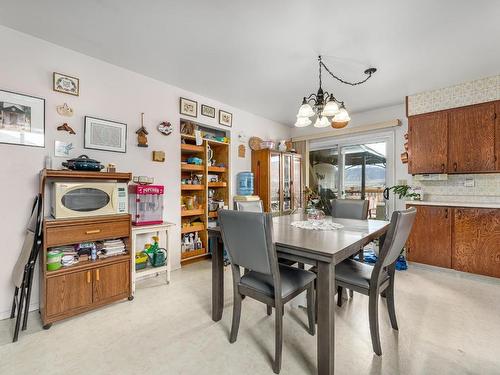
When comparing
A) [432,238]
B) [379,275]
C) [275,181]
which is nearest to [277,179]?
[275,181]

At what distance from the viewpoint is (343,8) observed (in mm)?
1770

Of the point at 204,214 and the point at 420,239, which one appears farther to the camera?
the point at 204,214

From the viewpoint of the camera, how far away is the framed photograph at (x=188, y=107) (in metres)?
3.22

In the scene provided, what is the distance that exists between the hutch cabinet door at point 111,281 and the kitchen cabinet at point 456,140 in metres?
3.96

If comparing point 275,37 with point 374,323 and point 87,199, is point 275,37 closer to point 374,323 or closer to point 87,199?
point 87,199

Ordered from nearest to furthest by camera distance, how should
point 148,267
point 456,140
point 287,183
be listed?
point 148,267 → point 456,140 → point 287,183

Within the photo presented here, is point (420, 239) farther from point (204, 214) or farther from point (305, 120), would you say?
point (204, 214)

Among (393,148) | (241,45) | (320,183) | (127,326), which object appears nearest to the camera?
(127,326)

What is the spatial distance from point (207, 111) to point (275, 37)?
1693 mm

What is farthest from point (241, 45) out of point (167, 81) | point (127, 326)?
point (127, 326)

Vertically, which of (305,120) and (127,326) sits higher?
(305,120)

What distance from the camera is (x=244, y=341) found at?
171 cm

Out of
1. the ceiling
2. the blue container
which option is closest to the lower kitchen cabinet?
the ceiling

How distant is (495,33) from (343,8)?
58.6 inches
